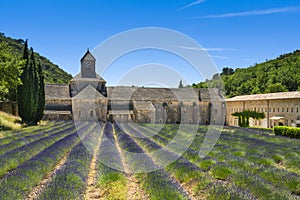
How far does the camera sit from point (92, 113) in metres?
41.3

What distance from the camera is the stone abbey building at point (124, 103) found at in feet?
135

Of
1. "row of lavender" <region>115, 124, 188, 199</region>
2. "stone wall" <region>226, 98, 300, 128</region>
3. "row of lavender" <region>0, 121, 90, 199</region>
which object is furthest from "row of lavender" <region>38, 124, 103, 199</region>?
"stone wall" <region>226, 98, 300, 128</region>

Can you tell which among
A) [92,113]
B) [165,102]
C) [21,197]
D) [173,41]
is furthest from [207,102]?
[21,197]

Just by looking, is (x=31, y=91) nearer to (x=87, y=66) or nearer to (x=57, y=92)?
(x=57, y=92)

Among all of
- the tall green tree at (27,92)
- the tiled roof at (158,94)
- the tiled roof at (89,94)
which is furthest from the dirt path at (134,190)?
the tiled roof at (158,94)

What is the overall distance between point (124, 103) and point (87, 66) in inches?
347

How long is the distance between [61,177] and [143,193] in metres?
2.00

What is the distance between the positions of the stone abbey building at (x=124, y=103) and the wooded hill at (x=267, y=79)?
8.95 meters

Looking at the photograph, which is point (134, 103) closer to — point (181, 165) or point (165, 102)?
point (165, 102)

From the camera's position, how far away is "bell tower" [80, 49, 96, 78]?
4567 cm

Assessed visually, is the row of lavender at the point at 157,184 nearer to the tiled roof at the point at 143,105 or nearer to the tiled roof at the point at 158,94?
the tiled roof at the point at 143,105

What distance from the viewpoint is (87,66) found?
151 feet

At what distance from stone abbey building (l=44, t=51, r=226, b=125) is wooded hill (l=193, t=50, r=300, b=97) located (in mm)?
8946

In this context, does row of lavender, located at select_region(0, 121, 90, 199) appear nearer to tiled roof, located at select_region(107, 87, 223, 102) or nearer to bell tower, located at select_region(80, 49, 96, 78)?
tiled roof, located at select_region(107, 87, 223, 102)
